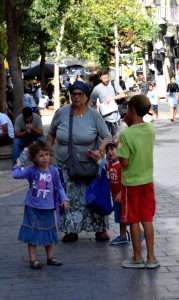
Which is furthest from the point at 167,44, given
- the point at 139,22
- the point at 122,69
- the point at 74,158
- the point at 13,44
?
the point at 74,158

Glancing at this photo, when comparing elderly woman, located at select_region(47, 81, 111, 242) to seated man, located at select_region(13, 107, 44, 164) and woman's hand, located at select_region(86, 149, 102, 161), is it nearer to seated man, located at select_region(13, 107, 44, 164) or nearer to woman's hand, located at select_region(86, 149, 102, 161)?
woman's hand, located at select_region(86, 149, 102, 161)

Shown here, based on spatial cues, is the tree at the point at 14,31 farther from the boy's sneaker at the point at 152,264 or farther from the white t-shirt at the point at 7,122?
the boy's sneaker at the point at 152,264

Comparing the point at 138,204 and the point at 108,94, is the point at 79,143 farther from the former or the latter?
the point at 108,94

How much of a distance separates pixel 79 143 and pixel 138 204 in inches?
52.5

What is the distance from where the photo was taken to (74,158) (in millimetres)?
8914

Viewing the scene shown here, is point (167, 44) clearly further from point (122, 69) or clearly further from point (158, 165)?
point (158, 165)

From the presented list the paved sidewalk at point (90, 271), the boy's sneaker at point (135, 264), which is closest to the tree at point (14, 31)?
the paved sidewalk at point (90, 271)

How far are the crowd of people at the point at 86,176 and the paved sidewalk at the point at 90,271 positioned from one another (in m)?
0.19

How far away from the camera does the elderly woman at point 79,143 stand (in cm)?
889

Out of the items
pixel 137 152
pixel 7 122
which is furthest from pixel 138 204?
pixel 7 122

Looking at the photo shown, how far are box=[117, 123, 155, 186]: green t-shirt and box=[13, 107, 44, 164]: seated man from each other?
25.2 ft

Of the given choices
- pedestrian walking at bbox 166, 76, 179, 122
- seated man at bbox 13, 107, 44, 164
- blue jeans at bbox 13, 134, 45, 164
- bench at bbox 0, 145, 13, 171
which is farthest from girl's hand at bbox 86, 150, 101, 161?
pedestrian walking at bbox 166, 76, 179, 122

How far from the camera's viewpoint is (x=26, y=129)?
15.5 metres

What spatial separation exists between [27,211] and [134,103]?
1.41 meters
